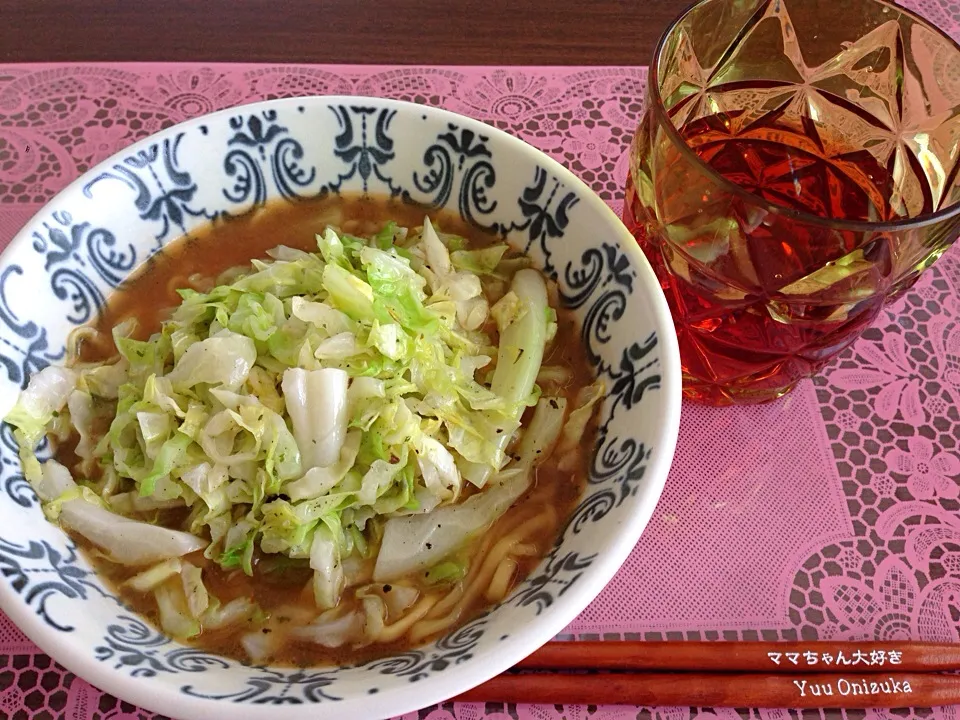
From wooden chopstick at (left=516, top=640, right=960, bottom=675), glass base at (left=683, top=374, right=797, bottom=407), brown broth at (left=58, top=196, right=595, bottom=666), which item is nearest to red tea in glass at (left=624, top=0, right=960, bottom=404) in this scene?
glass base at (left=683, top=374, right=797, bottom=407)

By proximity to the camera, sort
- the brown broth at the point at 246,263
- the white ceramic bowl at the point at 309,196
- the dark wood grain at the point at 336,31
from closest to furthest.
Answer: the white ceramic bowl at the point at 309,196, the brown broth at the point at 246,263, the dark wood grain at the point at 336,31

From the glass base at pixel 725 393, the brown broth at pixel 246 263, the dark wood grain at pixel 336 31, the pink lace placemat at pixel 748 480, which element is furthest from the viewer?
the dark wood grain at pixel 336 31

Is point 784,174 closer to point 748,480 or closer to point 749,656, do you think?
point 748,480

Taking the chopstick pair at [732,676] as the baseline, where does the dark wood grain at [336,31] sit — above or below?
above

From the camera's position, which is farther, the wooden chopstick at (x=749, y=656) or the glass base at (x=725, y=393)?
the glass base at (x=725, y=393)

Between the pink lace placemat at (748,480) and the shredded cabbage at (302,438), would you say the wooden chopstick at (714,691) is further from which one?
the shredded cabbage at (302,438)

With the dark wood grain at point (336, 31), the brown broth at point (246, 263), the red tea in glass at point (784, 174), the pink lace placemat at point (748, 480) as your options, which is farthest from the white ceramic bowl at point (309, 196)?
the dark wood grain at point (336, 31)

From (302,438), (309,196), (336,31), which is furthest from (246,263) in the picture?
(336,31)
